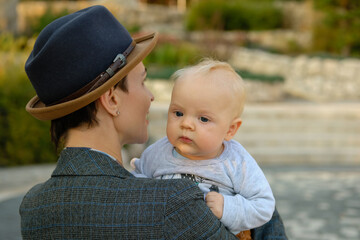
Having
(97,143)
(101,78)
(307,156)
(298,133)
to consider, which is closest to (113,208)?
(97,143)

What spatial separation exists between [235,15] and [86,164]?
21824 mm

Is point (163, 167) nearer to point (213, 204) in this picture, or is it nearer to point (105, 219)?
point (213, 204)

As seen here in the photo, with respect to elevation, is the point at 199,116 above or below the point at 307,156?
above

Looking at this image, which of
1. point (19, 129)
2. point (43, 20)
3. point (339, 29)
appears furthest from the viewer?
point (43, 20)

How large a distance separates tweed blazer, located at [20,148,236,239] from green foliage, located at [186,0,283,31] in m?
21.0

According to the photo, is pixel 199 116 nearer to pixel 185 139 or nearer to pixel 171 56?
pixel 185 139

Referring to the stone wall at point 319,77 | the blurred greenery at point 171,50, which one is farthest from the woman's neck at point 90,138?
the stone wall at point 319,77

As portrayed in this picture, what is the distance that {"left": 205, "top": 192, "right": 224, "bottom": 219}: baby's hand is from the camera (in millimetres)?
1569

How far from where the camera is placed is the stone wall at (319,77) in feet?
45.4

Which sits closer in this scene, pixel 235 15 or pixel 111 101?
pixel 111 101

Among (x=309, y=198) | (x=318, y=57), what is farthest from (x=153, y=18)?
(x=309, y=198)

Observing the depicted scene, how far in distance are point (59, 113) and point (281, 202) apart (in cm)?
503

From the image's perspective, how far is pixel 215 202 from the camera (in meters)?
1.59

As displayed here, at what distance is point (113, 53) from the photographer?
1598 mm
